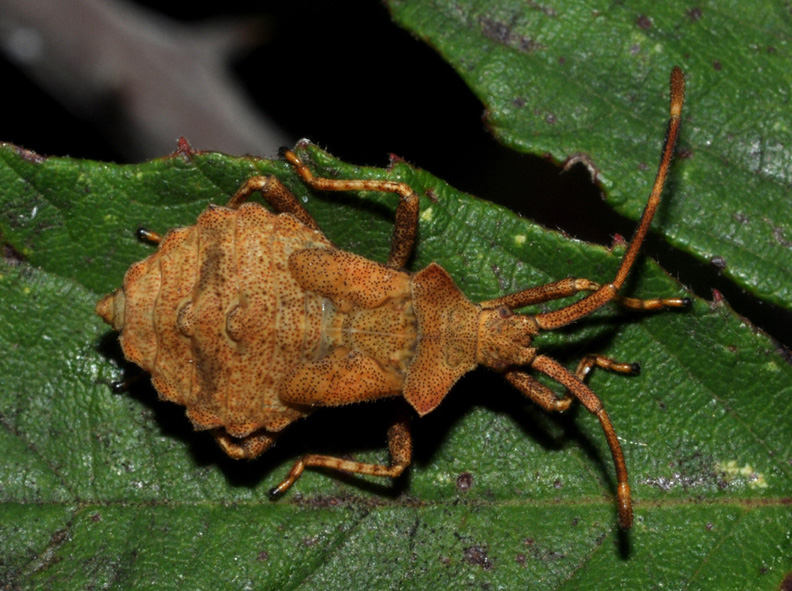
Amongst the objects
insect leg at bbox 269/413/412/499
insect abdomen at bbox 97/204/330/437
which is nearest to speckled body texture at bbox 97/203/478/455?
insect abdomen at bbox 97/204/330/437

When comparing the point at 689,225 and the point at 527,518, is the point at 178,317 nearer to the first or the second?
the point at 527,518

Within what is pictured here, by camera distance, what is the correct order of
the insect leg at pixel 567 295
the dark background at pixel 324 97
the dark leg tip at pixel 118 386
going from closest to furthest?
the insect leg at pixel 567 295, the dark leg tip at pixel 118 386, the dark background at pixel 324 97

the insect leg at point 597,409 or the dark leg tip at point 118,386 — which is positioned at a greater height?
the insect leg at point 597,409

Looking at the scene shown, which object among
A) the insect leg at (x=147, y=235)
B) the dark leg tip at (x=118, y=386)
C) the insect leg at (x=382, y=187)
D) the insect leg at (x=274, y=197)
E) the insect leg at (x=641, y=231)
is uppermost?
the insect leg at (x=641, y=231)

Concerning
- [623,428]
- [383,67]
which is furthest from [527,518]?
[383,67]

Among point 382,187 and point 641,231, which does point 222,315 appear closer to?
point 382,187

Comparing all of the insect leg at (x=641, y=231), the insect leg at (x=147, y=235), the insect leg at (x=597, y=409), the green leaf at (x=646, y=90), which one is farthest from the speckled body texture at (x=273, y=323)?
the green leaf at (x=646, y=90)

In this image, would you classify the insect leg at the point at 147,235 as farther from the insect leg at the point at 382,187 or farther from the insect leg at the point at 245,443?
the insect leg at the point at 245,443

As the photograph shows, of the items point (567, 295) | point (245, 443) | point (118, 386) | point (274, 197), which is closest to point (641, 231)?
point (567, 295)
